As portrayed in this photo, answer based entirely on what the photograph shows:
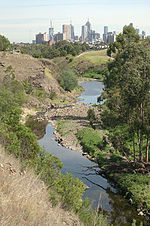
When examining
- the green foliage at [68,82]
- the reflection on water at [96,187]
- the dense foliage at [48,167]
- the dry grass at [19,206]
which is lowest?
the reflection on water at [96,187]

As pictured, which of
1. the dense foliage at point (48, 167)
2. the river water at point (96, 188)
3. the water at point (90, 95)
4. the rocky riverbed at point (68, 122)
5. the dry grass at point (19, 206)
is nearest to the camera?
the dry grass at point (19, 206)

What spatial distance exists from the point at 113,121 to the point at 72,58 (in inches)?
4832

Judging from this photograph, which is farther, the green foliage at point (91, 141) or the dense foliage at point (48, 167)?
the green foliage at point (91, 141)

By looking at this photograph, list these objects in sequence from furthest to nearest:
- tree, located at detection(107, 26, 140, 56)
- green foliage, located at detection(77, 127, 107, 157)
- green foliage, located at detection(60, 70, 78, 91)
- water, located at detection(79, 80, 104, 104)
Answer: green foliage, located at detection(60, 70, 78, 91)
water, located at detection(79, 80, 104, 104)
tree, located at detection(107, 26, 140, 56)
green foliage, located at detection(77, 127, 107, 157)

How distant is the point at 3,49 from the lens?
8300 centimetres

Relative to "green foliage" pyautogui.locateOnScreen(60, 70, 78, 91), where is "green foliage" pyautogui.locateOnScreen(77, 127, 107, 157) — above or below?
below

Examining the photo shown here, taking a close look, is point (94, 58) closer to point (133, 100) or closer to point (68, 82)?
point (68, 82)

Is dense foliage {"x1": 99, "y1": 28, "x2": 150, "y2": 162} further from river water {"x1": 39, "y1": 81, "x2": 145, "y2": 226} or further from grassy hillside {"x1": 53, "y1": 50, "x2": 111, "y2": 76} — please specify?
grassy hillside {"x1": 53, "y1": 50, "x2": 111, "y2": 76}

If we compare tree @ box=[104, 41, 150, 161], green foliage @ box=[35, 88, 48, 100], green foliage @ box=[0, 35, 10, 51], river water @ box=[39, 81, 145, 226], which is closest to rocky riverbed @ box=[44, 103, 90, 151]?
river water @ box=[39, 81, 145, 226]

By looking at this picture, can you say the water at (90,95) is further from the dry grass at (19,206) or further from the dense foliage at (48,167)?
the dry grass at (19,206)

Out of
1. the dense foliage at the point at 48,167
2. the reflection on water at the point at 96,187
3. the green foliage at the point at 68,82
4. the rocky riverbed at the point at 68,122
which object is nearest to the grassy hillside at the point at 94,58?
the green foliage at the point at 68,82

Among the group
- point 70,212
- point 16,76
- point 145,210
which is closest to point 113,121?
point 145,210

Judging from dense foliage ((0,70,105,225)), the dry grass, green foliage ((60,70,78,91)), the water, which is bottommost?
the water

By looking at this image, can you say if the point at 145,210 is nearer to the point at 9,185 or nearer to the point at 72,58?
the point at 9,185
